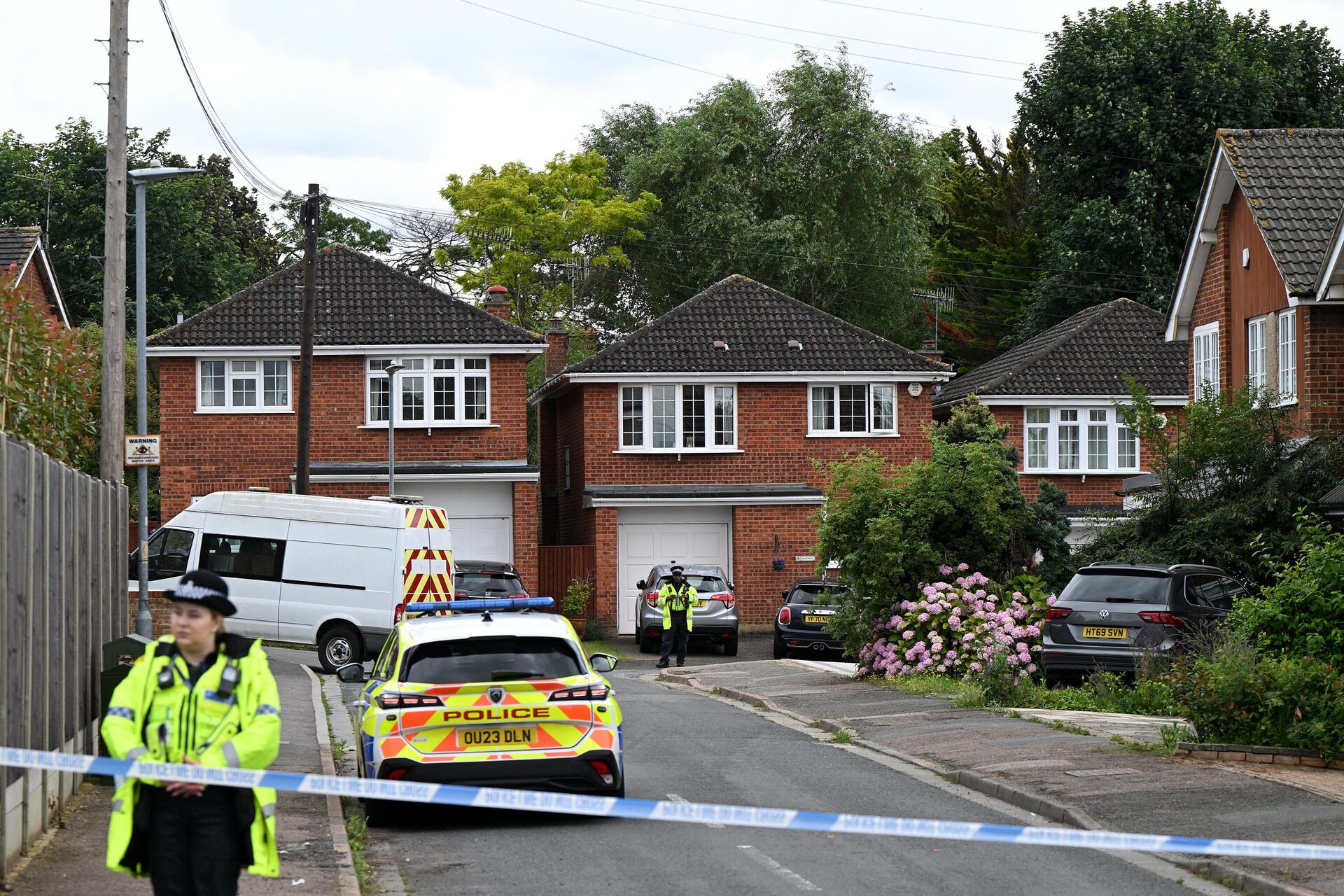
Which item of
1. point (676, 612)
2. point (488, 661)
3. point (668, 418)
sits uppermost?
point (668, 418)

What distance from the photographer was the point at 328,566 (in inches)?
971

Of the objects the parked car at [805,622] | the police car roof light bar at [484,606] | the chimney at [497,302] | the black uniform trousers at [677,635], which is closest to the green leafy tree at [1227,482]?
the parked car at [805,622]

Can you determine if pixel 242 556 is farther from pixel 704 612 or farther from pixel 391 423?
pixel 704 612

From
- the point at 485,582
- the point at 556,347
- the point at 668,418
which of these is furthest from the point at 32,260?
the point at 485,582

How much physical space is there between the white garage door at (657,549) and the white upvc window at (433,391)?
4.24 m

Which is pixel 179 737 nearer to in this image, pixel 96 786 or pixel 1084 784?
pixel 96 786

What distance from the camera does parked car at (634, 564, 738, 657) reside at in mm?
30516

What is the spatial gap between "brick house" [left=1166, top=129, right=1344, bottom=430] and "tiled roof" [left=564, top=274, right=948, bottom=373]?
1105cm

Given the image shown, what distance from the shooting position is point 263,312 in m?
36.9

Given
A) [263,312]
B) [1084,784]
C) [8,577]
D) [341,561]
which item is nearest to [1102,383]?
[263,312]

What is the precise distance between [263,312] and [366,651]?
1455 cm

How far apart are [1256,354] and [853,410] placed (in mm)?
13998

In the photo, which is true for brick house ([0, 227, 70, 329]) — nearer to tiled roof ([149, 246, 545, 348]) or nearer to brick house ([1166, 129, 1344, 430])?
tiled roof ([149, 246, 545, 348])

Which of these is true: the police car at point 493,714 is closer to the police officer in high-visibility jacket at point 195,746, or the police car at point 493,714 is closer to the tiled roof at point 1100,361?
the police officer in high-visibility jacket at point 195,746
